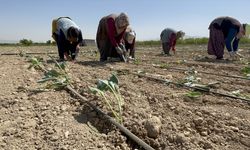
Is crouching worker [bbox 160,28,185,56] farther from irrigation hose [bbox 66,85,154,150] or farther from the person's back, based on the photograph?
irrigation hose [bbox 66,85,154,150]

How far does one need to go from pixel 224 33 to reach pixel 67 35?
149 inches

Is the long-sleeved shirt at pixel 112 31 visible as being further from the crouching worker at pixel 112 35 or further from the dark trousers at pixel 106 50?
the dark trousers at pixel 106 50

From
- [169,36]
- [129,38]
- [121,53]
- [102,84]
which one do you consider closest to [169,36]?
[169,36]

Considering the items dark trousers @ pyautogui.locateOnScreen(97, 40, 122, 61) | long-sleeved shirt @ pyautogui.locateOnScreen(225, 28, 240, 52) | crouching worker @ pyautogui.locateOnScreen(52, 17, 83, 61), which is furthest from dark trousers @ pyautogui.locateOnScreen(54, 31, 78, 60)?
long-sleeved shirt @ pyautogui.locateOnScreen(225, 28, 240, 52)

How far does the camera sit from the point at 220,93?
12.5ft

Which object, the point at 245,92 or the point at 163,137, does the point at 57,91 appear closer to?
the point at 163,137

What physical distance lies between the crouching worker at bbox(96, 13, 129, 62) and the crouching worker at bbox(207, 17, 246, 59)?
242 cm

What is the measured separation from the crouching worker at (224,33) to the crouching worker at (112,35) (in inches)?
95.4

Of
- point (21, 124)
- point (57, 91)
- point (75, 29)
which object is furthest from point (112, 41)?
point (21, 124)

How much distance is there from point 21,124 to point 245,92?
8.29 feet

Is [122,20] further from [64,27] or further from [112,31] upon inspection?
[64,27]

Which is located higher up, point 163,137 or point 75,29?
point 75,29

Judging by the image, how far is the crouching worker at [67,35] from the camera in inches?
295

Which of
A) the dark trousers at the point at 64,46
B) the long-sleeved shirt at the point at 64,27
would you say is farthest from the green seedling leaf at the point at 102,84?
the dark trousers at the point at 64,46
